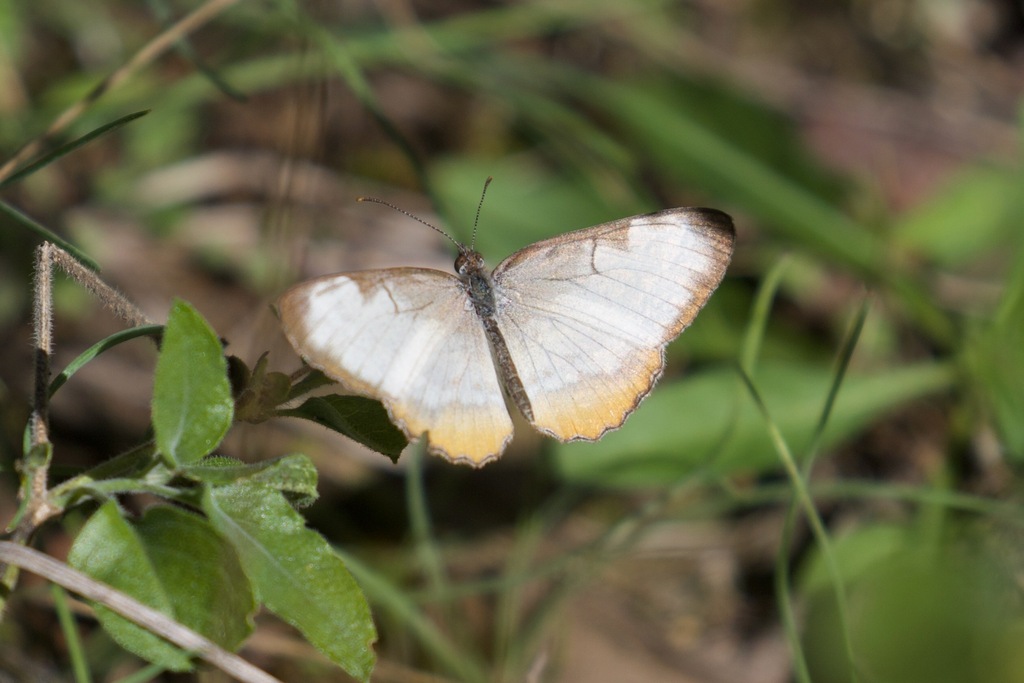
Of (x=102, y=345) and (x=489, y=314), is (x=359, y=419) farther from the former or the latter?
(x=489, y=314)

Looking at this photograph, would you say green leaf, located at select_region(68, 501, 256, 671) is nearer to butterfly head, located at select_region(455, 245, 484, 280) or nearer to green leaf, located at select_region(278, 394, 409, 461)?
green leaf, located at select_region(278, 394, 409, 461)

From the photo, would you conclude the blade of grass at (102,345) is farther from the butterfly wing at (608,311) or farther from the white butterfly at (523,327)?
the butterfly wing at (608,311)

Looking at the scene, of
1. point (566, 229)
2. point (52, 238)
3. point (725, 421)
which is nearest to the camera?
point (52, 238)

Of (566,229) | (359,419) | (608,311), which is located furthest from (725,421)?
(359,419)

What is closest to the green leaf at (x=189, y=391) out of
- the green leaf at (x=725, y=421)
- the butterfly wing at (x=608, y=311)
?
the butterfly wing at (x=608, y=311)

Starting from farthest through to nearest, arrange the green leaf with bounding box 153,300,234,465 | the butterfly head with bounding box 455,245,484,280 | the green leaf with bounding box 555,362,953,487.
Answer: the green leaf with bounding box 555,362,953,487
the butterfly head with bounding box 455,245,484,280
the green leaf with bounding box 153,300,234,465

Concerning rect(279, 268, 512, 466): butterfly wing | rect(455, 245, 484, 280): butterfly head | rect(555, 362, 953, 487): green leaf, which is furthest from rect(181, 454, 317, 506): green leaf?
rect(555, 362, 953, 487): green leaf

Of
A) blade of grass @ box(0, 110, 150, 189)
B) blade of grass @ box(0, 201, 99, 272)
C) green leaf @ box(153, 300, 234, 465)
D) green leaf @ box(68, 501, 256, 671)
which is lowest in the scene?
green leaf @ box(68, 501, 256, 671)
